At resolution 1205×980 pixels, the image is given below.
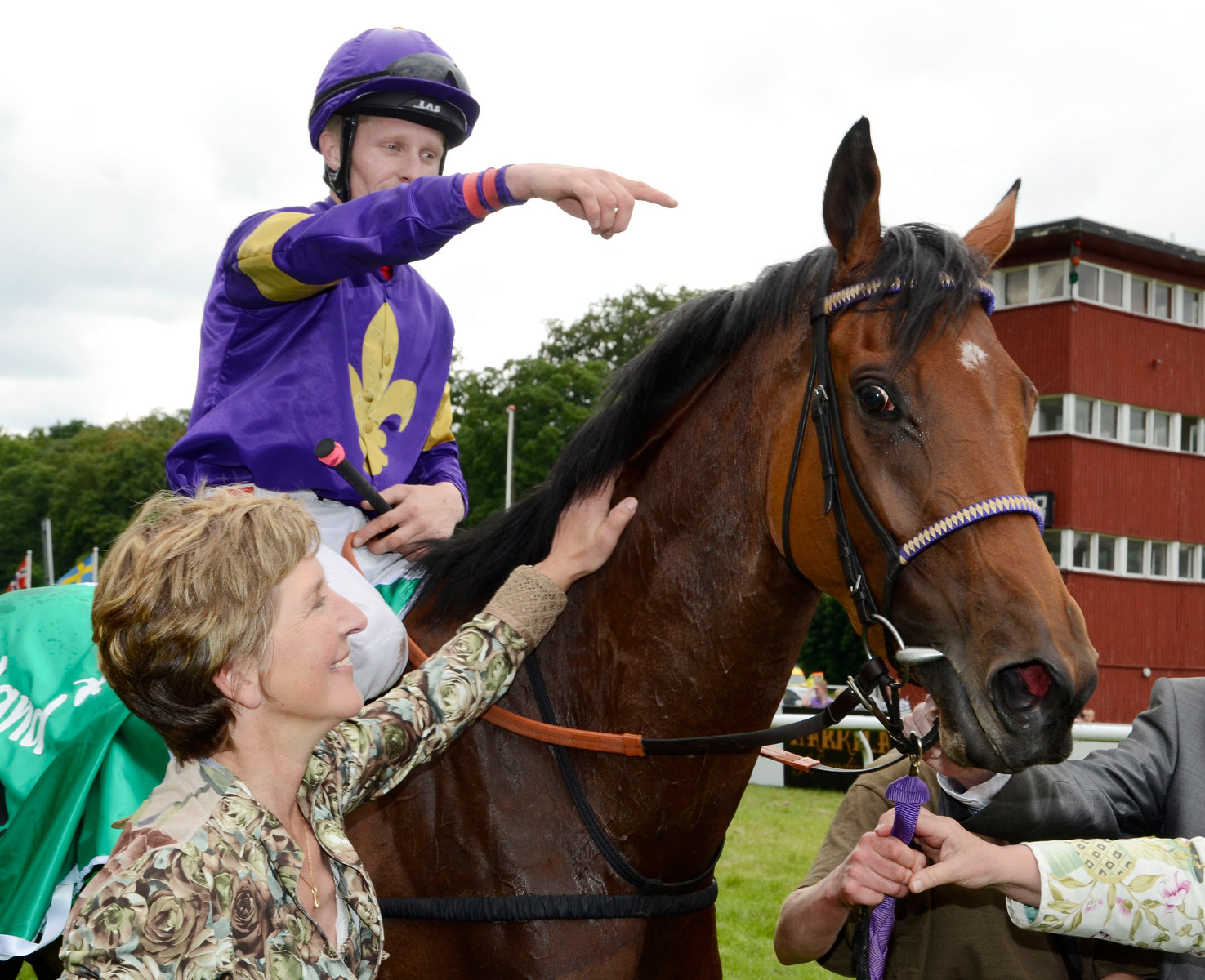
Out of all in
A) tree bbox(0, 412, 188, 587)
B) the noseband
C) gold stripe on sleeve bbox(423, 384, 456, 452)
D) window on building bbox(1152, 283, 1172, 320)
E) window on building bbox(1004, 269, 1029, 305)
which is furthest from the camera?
tree bbox(0, 412, 188, 587)

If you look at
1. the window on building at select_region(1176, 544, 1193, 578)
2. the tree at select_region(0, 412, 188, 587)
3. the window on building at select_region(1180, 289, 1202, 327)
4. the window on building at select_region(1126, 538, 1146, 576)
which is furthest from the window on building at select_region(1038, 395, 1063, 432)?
Result: the tree at select_region(0, 412, 188, 587)

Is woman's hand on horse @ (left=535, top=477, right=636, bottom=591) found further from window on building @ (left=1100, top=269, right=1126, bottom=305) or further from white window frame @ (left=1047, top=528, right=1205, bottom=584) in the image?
window on building @ (left=1100, top=269, right=1126, bottom=305)

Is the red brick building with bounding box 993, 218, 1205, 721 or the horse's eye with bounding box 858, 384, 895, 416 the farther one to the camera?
the red brick building with bounding box 993, 218, 1205, 721

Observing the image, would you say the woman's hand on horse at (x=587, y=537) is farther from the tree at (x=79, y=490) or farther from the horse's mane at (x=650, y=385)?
the tree at (x=79, y=490)

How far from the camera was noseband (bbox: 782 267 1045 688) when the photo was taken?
5.69 feet

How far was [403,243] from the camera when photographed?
2041 millimetres

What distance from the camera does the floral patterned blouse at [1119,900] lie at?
1.84 metres

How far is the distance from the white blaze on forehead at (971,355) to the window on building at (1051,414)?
2029cm

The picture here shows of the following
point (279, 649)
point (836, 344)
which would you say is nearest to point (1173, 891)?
point (836, 344)

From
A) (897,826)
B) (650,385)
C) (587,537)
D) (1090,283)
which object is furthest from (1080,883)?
(1090,283)

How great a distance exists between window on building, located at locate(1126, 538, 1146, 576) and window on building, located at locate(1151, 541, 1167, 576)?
0.40m

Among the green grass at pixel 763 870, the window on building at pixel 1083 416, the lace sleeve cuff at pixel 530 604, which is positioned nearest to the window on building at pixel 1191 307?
the window on building at pixel 1083 416

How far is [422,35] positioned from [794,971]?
4.92 m

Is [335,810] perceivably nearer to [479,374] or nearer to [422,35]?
[422,35]
